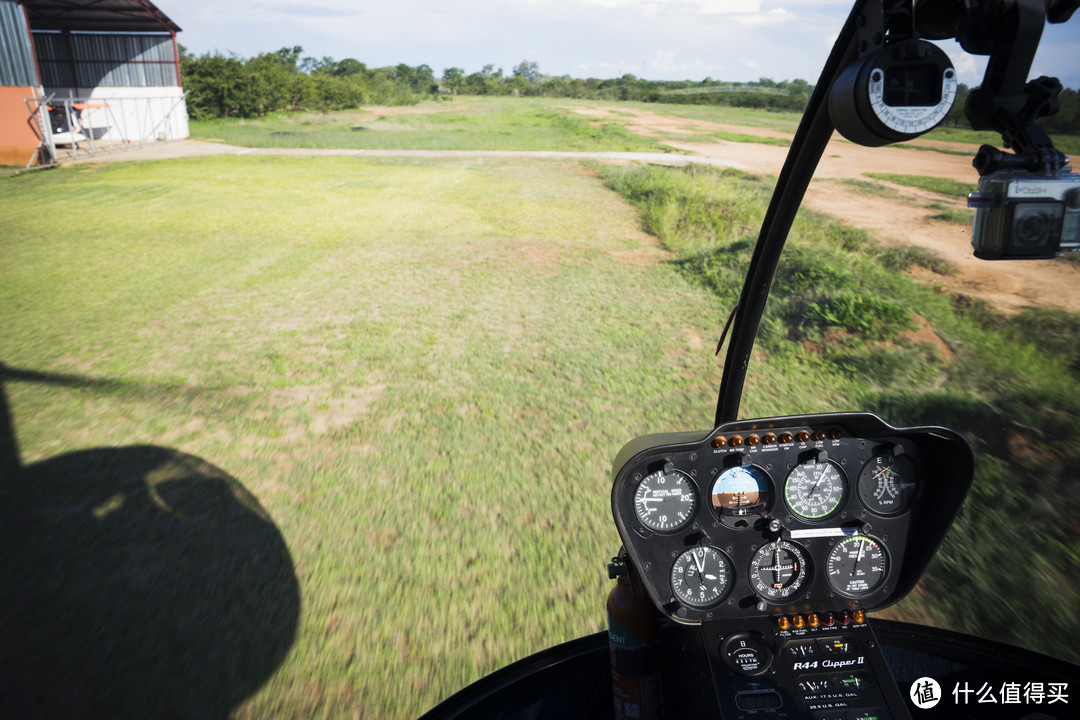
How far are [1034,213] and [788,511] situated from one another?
120 centimetres

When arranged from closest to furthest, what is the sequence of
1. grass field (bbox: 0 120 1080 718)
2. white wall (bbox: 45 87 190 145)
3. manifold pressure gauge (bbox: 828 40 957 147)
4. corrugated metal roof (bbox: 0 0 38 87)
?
manifold pressure gauge (bbox: 828 40 957 147) → grass field (bbox: 0 120 1080 718) → corrugated metal roof (bbox: 0 0 38 87) → white wall (bbox: 45 87 190 145)

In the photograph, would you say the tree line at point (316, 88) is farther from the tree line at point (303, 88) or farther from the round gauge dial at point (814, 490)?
the round gauge dial at point (814, 490)

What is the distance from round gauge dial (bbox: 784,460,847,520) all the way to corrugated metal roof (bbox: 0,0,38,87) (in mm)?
22386

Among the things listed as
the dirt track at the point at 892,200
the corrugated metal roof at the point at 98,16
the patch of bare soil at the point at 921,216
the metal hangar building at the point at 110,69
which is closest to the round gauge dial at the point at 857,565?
the patch of bare soil at the point at 921,216

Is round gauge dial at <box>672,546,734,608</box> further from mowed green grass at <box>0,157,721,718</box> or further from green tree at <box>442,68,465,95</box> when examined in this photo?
green tree at <box>442,68,465,95</box>

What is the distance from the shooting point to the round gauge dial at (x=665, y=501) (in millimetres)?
2023

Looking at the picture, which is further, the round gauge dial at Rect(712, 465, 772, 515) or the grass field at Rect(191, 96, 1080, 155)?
the grass field at Rect(191, 96, 1080, 155)

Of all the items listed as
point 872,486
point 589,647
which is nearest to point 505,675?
point 589,647

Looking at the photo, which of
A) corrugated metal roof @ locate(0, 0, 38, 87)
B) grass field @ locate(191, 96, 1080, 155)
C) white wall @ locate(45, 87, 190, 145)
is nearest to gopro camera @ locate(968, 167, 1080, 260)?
grass field @ locate(191, 96, 1080, 155)

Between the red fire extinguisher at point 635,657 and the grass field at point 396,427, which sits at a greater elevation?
the red fire extinguisher at point 635,657

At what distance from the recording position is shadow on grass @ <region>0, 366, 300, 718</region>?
263 cm

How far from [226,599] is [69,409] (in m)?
2.95

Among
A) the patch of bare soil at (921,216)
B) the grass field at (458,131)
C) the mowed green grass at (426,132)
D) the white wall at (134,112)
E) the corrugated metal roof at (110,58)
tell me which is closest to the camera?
the patch of bare soil at (921,216)

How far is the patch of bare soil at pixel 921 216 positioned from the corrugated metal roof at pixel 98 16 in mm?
20025
